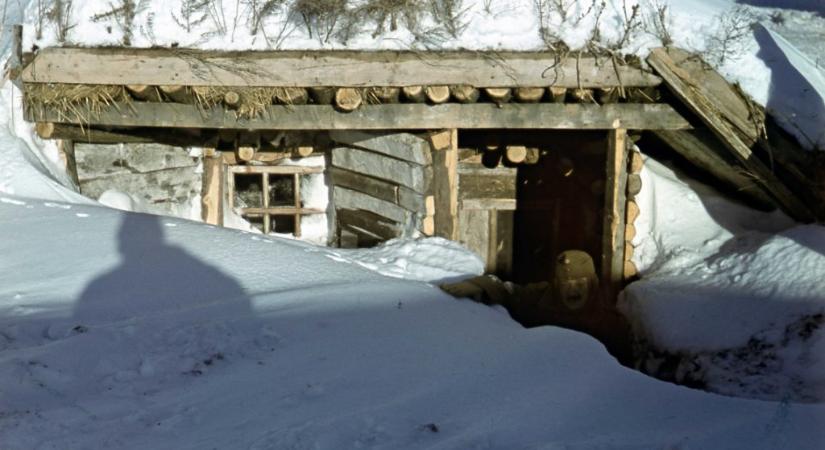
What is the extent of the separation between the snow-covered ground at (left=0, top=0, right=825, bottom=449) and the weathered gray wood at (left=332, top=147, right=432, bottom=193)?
668mm

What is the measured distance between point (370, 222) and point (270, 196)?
3.76 feet

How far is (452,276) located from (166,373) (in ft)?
11.0

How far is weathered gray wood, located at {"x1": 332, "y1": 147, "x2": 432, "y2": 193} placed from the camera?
9281 mm

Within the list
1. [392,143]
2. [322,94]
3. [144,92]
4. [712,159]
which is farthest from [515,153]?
[144,92]

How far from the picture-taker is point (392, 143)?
371 inches

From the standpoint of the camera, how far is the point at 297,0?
340 inches

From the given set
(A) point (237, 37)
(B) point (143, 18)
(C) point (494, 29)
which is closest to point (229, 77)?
(A) point (237, 37)

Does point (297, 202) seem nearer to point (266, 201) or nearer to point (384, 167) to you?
point (266, 201)

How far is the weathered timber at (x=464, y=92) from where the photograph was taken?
8617mm

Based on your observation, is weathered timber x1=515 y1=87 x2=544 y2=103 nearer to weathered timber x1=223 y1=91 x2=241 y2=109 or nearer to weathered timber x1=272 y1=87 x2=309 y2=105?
weathered timber x1=272 y1=87 x2=309 y2=105

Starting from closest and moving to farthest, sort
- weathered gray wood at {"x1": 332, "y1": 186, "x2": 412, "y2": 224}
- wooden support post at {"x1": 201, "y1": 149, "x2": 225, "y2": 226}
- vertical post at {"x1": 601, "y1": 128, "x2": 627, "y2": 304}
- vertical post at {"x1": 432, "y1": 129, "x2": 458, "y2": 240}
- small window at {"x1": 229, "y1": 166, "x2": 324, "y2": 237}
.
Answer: vertical post at {"x1": 432, "y1": 129, "x2": 458, "y2": 240} → vertical post at {"x1": 601, "y1": 128, "x2": 627, "y2": 304} → weathered gray wood at {"x1": 332, "y1": 186, "x2": 412, "y2": 224} → wooden support post at {"x1": 201, "y1": 149, "x2": 225, "y2": 226} → small window at {"x1": 229, "y1": 166, "x2": 324, "y2": 237}

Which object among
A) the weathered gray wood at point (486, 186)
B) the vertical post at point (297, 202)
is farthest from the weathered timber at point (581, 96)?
the vertical post at point (297, 202)

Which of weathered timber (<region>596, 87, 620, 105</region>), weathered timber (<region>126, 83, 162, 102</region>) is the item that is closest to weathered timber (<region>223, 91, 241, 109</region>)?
weathered timber (<region>126, 83, 162, 102</region>)

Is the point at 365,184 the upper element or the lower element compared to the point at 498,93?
lower
